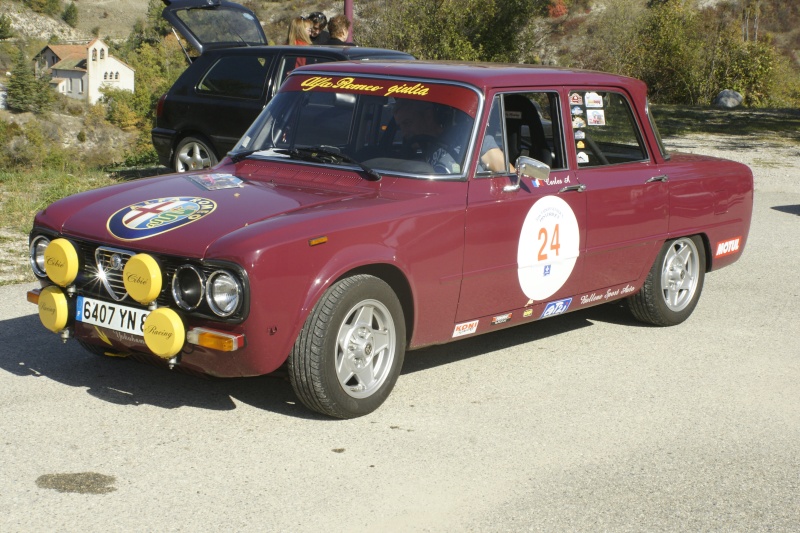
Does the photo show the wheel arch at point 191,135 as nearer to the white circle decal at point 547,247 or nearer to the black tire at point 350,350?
the white circle decal at point 547,247

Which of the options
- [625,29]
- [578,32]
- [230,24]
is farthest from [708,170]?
[578,32]

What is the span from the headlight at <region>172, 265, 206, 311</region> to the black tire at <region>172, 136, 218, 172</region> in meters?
6.88

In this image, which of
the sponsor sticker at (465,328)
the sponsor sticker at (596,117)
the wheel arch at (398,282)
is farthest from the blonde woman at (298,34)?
the wheel arch at (398,282)

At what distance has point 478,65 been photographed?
6371mm

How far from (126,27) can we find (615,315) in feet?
540

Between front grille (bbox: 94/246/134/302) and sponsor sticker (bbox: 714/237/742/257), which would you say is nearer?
front grille (bbox: 94/246/134/302)

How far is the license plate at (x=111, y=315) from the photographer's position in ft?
15.8

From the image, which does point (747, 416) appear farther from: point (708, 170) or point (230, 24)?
point (230, 24)

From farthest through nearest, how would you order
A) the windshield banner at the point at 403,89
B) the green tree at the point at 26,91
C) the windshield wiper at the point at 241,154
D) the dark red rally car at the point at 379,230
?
the green tree at the point at 26,91, the windshield wiper at the point at 241,154, the windshield banner at the point at 403,89, the dark red rally car at the point at 379,230

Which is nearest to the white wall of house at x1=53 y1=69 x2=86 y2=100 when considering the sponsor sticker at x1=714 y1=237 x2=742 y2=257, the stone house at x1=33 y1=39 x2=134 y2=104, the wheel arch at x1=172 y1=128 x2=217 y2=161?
the stone house at x1=33 y1=39 x2=134 y2=104

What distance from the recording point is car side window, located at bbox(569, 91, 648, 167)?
6426 millimetres

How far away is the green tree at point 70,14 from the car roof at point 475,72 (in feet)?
536

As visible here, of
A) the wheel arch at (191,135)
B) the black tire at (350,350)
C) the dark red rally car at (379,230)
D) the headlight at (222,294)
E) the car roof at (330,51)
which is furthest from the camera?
the wheel arch at (191,135)

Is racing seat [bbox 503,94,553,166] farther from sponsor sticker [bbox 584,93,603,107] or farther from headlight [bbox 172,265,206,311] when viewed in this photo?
headlight [bbox 172,265,206,311]
